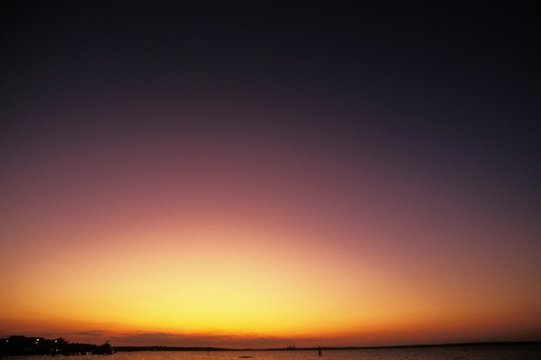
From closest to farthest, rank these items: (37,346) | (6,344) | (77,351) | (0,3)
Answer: (0,3) < (6,344) < (37,346) < (77,351)

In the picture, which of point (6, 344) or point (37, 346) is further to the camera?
point (37, 346)

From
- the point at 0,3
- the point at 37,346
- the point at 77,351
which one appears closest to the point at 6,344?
the point at 37,346

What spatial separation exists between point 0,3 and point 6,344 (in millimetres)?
123079

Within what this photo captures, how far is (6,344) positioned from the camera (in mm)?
110625

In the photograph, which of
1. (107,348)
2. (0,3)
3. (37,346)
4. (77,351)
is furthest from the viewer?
(107,348)

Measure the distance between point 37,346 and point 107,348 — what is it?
4576 cm

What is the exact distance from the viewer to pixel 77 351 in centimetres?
14938

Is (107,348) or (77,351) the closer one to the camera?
(77,351)

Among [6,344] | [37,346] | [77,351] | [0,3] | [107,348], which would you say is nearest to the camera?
[0,3]

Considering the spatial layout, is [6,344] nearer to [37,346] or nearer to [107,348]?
[37,346]

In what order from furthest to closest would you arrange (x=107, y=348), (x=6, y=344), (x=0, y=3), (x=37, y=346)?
(x=107, y=348) → (x=37, y=346) → (x=6, y=344) → (x=0, y=3)

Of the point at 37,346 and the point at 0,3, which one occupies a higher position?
the point at 0,3

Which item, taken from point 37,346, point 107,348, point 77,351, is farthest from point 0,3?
point 107,348

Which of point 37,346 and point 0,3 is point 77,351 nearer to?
point 37,346
